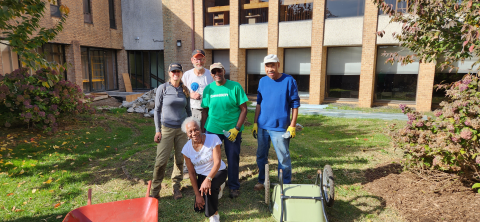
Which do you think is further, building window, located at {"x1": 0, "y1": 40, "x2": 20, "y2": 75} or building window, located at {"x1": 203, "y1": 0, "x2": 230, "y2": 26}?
building window, located at {"x1": 203, "y1": 0, "x2": 230, "y2": 26}

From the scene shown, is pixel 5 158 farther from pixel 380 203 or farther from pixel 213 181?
pixel 380 203

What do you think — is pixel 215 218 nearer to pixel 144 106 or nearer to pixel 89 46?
pixel 144 106

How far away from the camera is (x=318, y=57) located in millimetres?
13984

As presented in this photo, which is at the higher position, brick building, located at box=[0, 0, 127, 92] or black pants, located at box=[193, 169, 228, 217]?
brick building, located at box=[0, 0, 127, 92]

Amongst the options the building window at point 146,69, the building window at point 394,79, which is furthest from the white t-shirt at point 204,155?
the building window at point 146,69

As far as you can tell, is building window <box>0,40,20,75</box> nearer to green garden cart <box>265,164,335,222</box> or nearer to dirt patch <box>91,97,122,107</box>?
dirt patch <box>91,97,122,107</box>

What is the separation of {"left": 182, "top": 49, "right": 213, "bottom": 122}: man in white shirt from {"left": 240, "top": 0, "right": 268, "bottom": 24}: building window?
11.2 metres

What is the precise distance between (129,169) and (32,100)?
4.43 m

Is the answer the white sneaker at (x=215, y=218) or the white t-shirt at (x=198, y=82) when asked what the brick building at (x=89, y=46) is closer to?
the white t-shirt at (x=198, y=82)

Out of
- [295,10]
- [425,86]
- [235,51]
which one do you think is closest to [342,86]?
[425,86]

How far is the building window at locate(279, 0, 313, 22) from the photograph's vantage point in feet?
46.4

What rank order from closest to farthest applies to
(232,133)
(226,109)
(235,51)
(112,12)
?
(232,133) < (226,109) < (235,51) < (112,12)

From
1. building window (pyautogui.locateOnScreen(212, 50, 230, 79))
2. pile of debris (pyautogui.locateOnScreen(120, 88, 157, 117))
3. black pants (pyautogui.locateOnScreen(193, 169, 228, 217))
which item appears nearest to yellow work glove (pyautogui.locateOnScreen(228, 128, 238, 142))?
black pants (pyautogui.locateOnScreen(193, 169, 228, 217))

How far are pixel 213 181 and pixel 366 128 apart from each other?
7.50 meters
